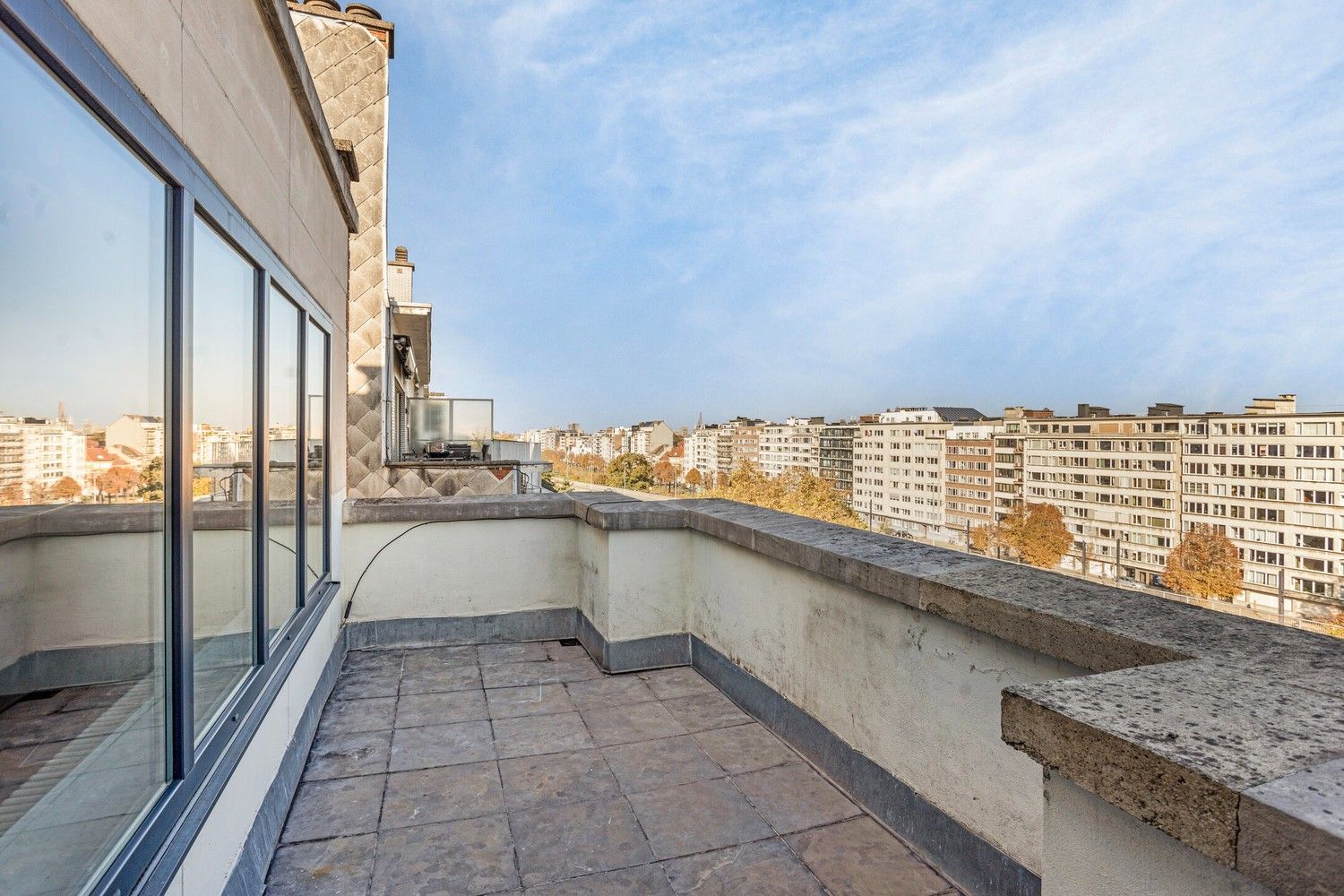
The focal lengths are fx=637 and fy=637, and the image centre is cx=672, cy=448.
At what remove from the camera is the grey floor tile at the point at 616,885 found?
2014 millimetres

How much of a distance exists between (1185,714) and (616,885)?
1773 millimetres

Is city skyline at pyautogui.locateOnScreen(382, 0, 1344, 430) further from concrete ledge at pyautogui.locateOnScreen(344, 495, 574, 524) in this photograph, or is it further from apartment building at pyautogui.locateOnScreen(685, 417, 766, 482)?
concrete ledge at pyautogui.locateOnScreen(344, 495, 574, 524)

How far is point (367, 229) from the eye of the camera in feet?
25.0

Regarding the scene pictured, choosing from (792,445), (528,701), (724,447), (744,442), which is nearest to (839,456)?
(792,445)

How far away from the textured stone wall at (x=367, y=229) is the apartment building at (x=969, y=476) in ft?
325

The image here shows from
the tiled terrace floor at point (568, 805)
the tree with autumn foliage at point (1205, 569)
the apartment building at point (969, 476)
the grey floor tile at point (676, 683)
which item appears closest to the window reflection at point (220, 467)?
the tiled terrace floor at point (568, 805)

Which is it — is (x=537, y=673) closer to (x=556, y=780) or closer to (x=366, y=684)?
(x=366, y=684)

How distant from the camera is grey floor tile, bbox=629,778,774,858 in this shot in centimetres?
227

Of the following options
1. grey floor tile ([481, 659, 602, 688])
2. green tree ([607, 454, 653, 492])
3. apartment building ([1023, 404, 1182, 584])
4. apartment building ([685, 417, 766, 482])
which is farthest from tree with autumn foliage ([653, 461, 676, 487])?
grey floor tile ([481, 659, 602, 688])

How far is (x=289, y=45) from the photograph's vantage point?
2.35 m

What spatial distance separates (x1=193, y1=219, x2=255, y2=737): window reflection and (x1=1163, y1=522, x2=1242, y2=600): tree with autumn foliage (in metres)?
85.8

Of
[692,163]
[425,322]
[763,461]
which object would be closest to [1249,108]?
[692,163]

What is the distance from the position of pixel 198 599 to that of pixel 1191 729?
2.01m

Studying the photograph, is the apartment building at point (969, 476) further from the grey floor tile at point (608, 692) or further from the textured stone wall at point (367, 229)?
the grey floor tile at point (608, 692)
